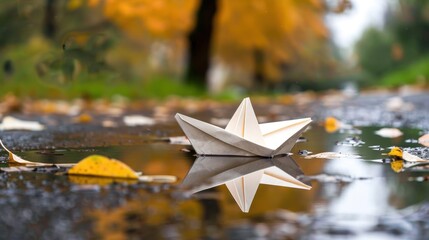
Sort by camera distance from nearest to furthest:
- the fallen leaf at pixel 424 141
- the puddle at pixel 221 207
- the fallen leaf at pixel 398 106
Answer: the puddle at pixel 221 207, the fallen leaf at pixel 424 141, the fallen leaf at pixel 398 106

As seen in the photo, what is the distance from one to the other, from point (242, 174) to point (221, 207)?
72 cm

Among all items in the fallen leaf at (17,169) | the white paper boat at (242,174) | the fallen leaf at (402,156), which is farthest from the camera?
the fallen leaf at (402,156)

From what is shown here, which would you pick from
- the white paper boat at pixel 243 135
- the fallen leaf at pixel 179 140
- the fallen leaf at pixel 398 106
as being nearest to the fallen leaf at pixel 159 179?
the white paper boat at pixel 243 135

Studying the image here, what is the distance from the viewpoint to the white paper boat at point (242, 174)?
215 centimetres

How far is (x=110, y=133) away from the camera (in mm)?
4625

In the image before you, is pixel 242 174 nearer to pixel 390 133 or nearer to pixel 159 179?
pixel 159 179

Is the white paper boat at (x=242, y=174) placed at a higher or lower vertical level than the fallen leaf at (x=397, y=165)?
lower

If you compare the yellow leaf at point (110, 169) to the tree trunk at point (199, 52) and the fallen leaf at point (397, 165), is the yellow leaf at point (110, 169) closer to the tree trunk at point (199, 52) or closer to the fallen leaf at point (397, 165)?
the fallen leaf at point (397, 165)

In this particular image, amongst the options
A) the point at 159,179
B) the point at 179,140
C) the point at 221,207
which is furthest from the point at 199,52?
the point at 221,207

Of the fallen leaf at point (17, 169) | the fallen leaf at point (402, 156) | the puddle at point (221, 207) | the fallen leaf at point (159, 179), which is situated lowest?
the puddle at point (221, 207)

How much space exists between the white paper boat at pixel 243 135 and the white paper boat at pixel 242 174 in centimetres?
5

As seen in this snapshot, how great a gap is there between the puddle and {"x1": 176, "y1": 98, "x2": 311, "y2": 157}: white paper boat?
0.95 ft

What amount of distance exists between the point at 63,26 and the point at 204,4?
6.90 m

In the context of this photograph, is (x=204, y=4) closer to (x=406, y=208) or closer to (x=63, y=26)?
(x=63, y=26)
